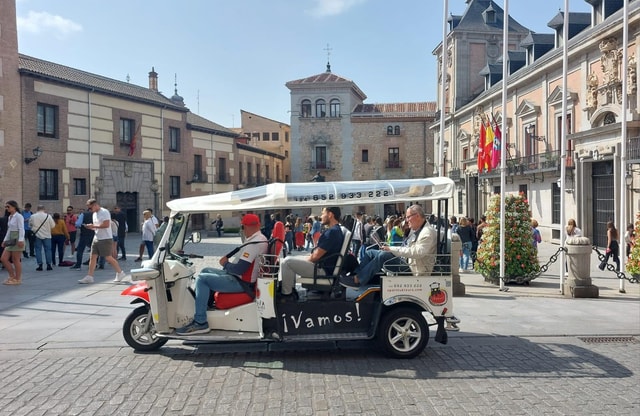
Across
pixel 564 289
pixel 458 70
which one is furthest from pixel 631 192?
pixel 458 70

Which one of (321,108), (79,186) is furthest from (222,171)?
(321,108)

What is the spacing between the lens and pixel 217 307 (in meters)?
6.64

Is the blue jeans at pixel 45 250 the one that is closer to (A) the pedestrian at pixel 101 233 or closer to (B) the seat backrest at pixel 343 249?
(A) the pedestrian at pixel 101 233

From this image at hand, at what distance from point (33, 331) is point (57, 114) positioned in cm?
2247

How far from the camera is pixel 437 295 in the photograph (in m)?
6.62

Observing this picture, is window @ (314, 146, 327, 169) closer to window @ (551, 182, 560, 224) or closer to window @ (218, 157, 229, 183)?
window @ (218, 157, 229, 183)

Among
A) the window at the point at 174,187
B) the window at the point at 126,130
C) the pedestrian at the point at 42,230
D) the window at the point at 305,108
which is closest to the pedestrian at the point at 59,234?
the pedestrian at the point at 42,230

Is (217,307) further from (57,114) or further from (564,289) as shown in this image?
(57,114)

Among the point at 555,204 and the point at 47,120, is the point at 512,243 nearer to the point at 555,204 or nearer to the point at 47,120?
the point at 555,204

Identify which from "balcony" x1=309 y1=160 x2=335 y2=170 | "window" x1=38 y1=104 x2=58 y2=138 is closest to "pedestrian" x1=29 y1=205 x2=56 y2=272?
Answer: "window" x1=38 y1=104 x2=58 y2=138

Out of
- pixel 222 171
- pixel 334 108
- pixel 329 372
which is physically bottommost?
pixel 329 372

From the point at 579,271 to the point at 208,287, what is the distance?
7960mm

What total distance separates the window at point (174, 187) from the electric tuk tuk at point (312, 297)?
30543 millimetres

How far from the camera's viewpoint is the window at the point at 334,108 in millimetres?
55531
